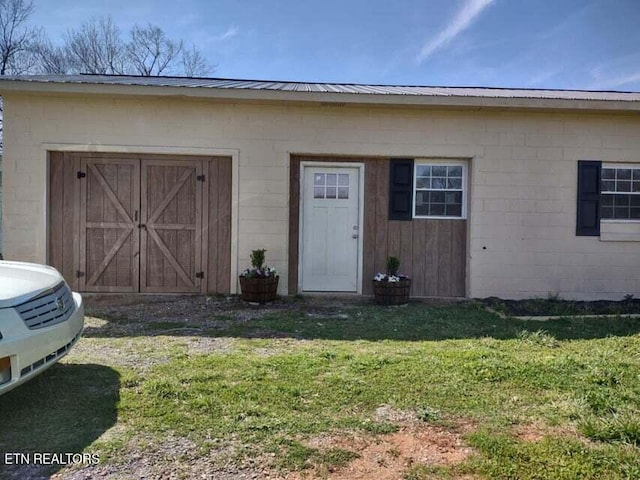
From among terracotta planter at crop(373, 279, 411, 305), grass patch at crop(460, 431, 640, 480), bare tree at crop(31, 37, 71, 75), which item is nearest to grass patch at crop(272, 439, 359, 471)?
grass patch at crop(460, 431, 640, 480)

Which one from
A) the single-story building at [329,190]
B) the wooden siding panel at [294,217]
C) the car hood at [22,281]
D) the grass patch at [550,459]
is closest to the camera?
the grass patch at [550,459]

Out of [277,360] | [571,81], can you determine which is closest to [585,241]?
→ [277,360]

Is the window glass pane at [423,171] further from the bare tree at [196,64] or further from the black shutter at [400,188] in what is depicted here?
the bare tree at [196,64]

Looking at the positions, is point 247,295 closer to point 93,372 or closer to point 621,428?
point 93,372

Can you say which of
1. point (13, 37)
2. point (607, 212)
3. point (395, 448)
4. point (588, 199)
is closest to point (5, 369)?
point (395, 448)

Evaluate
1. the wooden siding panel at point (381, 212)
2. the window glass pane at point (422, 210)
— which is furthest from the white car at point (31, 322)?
the window glass pane at point (422, 210)

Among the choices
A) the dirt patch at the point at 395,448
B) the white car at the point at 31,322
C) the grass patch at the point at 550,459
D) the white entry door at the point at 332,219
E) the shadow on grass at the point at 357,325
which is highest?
the white entry door at the point at 332,219

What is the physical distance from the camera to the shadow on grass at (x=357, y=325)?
16.0 feet

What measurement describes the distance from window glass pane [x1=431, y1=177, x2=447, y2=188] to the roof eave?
1107 millimetres

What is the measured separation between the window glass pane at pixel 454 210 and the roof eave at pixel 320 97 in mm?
1502

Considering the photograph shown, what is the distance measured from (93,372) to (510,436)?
304 cm

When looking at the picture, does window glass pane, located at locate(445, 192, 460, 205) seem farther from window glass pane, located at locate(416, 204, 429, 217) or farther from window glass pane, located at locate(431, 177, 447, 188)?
window glass pane, located at locate(416, 204, 429, 217)

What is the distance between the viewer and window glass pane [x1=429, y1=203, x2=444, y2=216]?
7.09m

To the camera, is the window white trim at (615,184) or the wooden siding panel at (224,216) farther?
the window white trim at (615,184)
